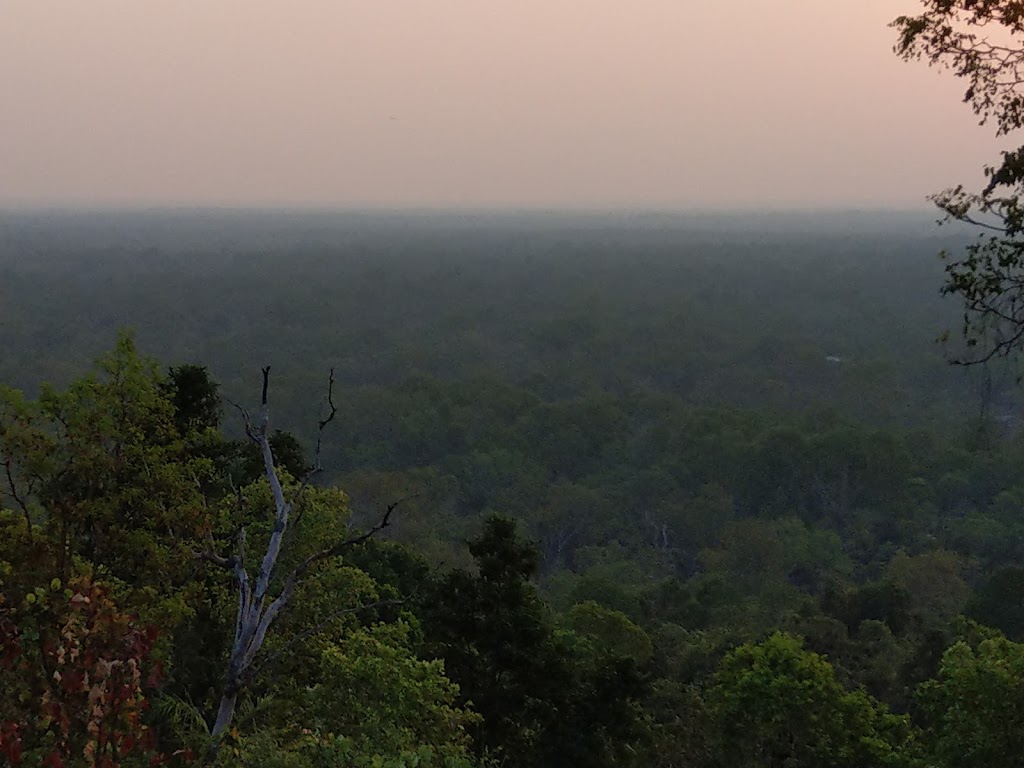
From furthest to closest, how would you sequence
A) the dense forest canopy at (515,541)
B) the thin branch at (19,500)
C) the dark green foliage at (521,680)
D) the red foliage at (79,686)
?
the dark green foliage at (521,680) → the dense forest canopy at (515,541) → the thin branch at (19,500) → the red foliage at (79,686)

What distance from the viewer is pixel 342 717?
9.98m

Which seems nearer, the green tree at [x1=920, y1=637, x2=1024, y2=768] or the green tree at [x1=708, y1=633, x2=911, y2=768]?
the green tree at [x1=920, y1=637, x2=1024, y2=768]

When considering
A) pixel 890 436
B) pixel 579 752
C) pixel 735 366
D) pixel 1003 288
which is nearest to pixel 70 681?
pixel 1003 288

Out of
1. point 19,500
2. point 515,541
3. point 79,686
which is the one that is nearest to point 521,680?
point 515,541

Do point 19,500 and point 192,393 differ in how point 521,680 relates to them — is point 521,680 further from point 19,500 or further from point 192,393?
point 19,500

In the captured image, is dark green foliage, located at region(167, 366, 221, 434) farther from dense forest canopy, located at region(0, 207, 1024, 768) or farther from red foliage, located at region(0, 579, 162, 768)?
red foliage, located at region(0, 579, 162, 768)

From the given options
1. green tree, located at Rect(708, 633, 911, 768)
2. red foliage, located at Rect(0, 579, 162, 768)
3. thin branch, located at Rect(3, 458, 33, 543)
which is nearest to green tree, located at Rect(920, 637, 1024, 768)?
green tree, located at Rect(708, 633, 911, 768)

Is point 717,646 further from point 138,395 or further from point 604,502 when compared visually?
point 604,502

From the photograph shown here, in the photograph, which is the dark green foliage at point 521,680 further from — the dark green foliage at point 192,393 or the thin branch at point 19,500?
the thin branch at point 19,500

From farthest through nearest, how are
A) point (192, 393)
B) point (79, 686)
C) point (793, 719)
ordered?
point (192, 393) < point (793, 719) < point (79, 686)

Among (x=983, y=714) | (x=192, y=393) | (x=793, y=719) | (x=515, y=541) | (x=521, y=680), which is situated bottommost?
(x=793, y=719)

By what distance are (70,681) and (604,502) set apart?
4554 cm

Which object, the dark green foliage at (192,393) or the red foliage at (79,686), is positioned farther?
the dark green foliage at (192,393)

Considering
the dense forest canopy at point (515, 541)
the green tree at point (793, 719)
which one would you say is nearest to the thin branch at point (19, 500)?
the dense forest canopy at point (515, 541)
